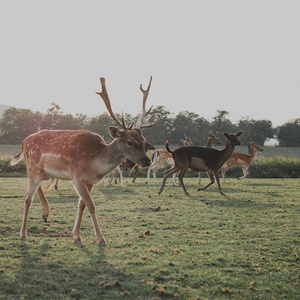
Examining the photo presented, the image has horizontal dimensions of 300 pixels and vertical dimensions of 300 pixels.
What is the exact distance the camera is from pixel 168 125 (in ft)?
188

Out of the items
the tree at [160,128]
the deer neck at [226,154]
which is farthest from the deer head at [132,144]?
the tree at [160,128]

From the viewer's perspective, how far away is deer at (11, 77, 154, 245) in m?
5.05

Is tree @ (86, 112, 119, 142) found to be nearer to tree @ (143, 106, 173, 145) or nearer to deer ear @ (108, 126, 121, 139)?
tree @ (143, 106, 173, 145)


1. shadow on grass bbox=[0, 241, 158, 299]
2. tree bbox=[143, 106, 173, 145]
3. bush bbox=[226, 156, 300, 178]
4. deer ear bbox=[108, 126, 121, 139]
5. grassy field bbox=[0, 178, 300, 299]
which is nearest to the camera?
shadow on grass bbox=[0, 241, 158, 299]

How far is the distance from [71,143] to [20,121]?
59.6 meters

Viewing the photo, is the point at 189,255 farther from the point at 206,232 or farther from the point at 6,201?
the point at 6,201

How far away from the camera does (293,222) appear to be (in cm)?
654

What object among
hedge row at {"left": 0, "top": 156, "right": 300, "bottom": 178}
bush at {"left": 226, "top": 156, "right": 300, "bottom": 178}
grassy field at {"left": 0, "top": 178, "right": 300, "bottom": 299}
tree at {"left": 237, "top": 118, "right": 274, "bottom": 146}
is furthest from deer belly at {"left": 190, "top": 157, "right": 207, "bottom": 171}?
tree at {"left": 237, "top": 118, "right": 274, "bottom": 146}

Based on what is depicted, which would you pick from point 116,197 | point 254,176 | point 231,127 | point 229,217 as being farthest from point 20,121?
point 229,217

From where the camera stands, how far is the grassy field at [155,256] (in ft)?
10.6

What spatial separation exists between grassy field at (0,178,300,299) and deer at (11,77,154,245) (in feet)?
1.90

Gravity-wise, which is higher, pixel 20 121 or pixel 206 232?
pixel 20 121

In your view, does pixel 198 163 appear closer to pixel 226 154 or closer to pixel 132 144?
pixel 226 154

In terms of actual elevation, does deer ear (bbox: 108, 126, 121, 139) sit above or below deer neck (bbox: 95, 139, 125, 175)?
above
